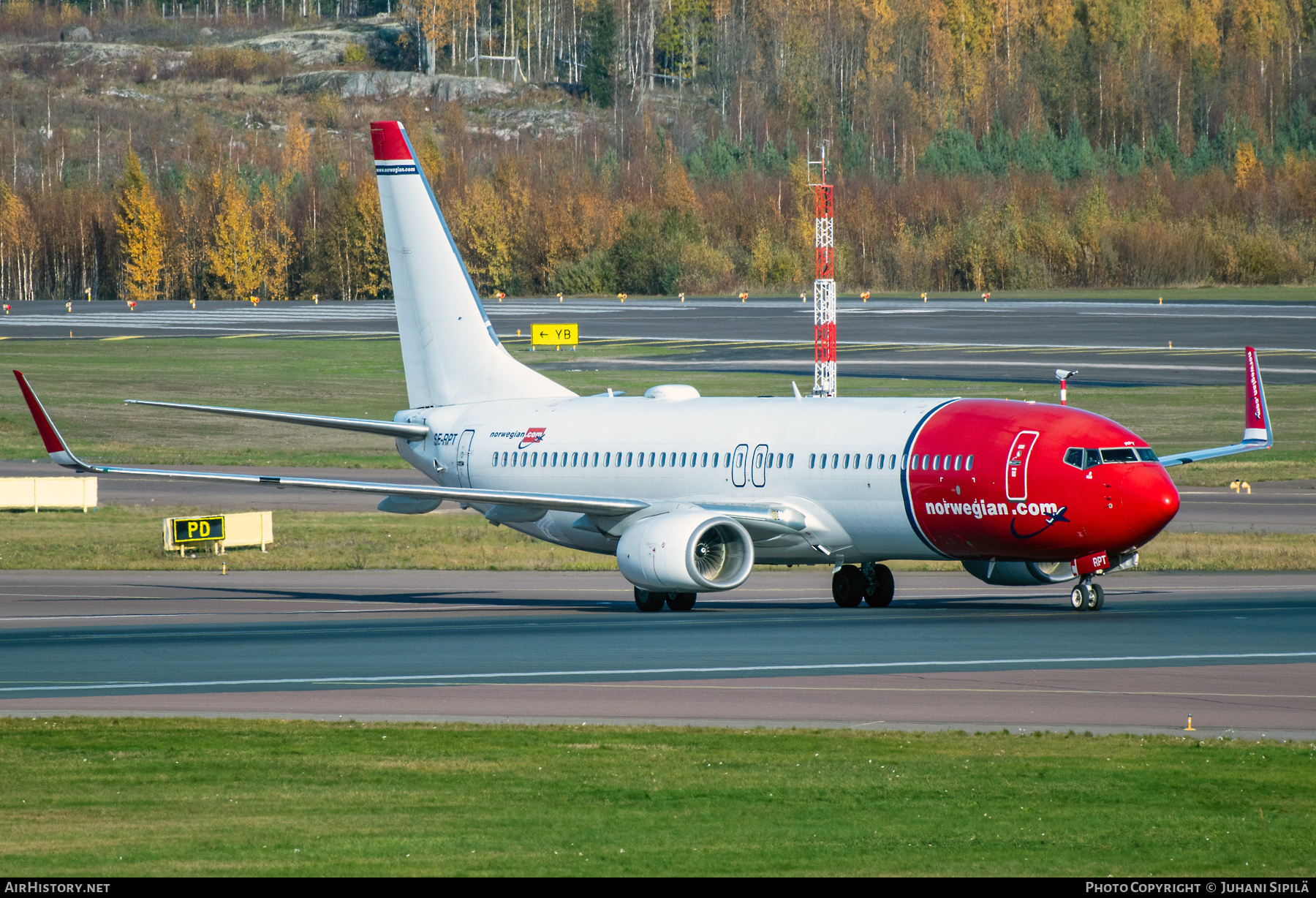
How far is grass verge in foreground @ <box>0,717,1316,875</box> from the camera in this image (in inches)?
577

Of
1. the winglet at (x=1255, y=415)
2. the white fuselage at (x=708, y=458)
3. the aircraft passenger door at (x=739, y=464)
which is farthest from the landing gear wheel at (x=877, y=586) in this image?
the winglet at (x=1255, y=415)

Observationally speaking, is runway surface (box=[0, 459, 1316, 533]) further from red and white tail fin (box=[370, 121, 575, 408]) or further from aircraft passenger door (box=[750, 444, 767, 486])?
aircraft passenger door (box=[750, 444, 767, 486])

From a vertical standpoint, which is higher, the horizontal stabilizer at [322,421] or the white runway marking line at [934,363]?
the horizontal stabilizer at [322,421]

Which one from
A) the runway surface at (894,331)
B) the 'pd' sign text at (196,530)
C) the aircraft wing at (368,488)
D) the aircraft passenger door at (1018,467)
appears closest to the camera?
the aircraft passenger door at (1018,467)

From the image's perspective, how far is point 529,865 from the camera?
14477mm

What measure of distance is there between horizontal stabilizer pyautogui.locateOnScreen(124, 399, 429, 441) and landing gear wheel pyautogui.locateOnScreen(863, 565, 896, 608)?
1202 cm

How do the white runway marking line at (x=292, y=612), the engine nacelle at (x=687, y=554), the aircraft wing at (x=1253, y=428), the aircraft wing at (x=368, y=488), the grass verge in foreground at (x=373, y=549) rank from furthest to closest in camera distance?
the grass verge in foreground at (x=373, y=549), the aircraft wing at (x=1253, y=428), the white runway marking line at (x=292, y=612), the engine nacelle at (x=687, y=554), the aircraft wing at (x=368, y=488)

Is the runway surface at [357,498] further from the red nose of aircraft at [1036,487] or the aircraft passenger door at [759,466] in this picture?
the red nose of aircraft at [1036,487]

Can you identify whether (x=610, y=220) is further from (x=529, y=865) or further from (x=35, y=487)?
(x=529, y=865)

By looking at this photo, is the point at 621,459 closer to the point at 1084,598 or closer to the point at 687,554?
the point at 687,554

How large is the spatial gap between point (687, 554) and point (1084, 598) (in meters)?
7.93

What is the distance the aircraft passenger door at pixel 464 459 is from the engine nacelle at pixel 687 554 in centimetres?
815

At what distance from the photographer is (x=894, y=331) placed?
425 feet

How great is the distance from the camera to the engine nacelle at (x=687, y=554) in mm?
36062
